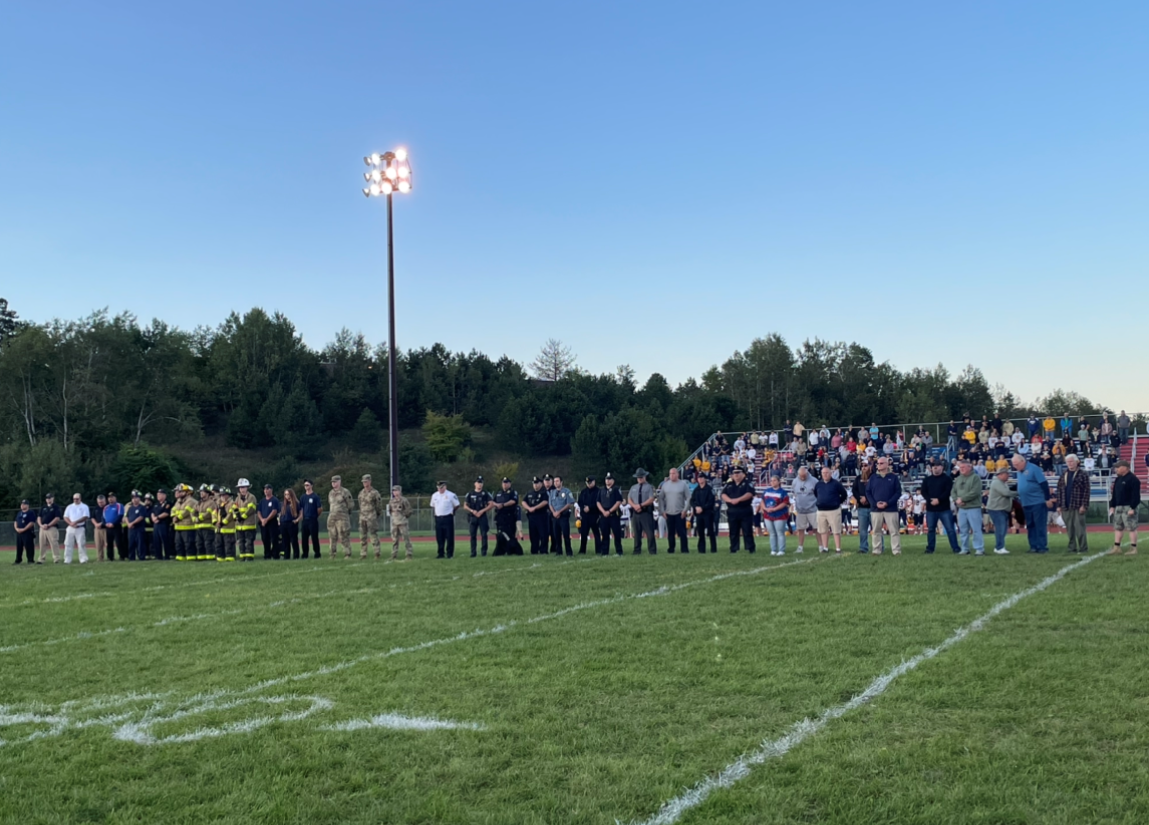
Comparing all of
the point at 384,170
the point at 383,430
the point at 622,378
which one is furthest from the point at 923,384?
the point at 384,170

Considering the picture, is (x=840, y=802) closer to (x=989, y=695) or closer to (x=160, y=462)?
(x=989, y=695)

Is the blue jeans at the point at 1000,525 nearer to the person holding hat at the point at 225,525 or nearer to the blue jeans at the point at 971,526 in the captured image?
the blue jeans at the point at 971,526

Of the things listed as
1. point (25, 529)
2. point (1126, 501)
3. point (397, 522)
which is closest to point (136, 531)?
point (25, 529)

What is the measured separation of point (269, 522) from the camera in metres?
22.4

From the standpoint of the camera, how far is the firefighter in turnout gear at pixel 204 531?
2252 centimetres

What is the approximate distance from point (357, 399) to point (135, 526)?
2336 inches

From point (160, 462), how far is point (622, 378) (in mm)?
43124

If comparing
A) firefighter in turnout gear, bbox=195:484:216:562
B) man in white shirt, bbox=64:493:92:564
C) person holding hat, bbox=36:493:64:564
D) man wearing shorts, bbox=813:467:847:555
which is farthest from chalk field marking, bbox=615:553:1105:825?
person holding hat, bbox=36:493:64:564

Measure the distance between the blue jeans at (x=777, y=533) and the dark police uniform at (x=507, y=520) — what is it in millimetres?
5451

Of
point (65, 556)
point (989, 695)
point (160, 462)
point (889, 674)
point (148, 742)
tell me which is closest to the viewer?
point (148, 742)

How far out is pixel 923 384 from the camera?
278 feet

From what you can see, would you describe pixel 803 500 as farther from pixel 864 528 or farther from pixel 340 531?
pixel 340 531

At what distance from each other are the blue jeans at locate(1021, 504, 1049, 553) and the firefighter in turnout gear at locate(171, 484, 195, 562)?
17.0 metres

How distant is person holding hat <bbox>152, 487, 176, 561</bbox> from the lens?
23859mm
